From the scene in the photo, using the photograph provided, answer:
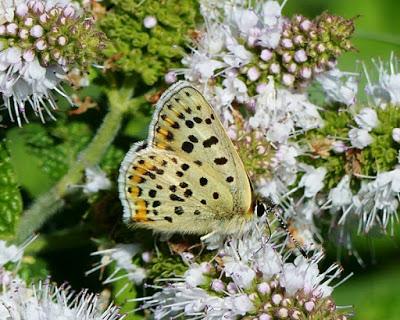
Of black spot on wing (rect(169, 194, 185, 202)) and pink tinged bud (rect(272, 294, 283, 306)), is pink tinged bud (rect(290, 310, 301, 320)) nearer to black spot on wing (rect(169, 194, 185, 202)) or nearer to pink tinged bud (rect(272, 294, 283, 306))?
pink tinged bud (rect(272, 294, 283, 306))

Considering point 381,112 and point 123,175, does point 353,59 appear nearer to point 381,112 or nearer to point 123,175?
point 381,112

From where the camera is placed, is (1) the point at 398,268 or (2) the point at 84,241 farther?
(1) the point at 398,268

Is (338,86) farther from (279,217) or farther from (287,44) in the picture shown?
(279,217)

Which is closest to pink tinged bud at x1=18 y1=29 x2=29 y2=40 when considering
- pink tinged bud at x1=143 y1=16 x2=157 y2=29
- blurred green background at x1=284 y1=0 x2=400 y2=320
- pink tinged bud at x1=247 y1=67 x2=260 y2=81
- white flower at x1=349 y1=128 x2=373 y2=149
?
pink tinged bud at x1=143 y1=16 x2=157 y2=29

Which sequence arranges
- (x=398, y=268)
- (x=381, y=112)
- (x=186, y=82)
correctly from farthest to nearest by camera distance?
(x=398, y=268)
(x=381, y=112)
(x=186, y=82)

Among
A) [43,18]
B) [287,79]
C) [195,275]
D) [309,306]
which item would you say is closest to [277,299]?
[309,306]

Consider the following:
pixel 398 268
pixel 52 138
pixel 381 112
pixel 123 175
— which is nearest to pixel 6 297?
pixel 123 175
